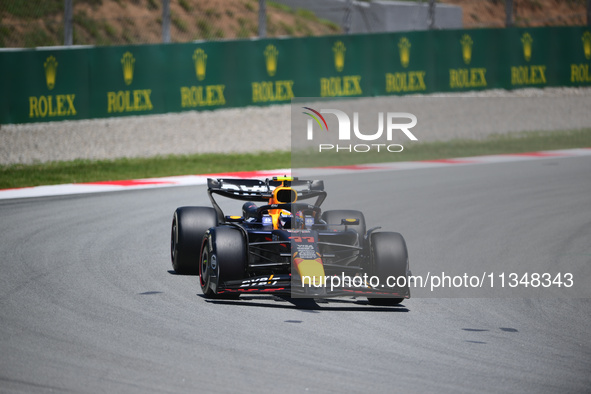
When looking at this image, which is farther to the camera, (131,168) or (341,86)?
(341,86)

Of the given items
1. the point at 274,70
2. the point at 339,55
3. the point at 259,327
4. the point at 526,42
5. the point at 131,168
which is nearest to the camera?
the point at 259,327

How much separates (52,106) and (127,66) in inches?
72.3

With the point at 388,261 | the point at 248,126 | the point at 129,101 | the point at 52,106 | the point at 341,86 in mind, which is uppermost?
the point at 341,86

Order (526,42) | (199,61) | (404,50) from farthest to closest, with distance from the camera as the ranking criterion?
(526,42) < (404,50) < (199,61)

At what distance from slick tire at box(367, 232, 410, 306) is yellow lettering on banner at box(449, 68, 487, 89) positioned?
56.8 feet

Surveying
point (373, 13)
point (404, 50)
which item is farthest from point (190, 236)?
point (373, 13)

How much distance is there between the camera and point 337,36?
2302cm

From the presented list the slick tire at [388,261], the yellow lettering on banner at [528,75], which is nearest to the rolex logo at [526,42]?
the yellow lettering on banner at [528,75]

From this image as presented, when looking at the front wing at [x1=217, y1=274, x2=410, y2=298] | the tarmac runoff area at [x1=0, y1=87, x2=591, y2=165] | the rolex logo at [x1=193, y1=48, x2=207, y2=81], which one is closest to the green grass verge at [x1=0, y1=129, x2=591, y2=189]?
the tarmac runoff area at [x1=0, y1=87, x2=591, y2=165]

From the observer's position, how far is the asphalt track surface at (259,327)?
562cm

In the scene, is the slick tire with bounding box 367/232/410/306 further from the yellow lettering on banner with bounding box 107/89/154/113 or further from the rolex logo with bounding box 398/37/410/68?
the rolex logo with bounding box 398/37/410/68

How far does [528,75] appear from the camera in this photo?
25.8m

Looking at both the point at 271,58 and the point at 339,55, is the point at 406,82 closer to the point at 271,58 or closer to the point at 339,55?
the point at 339,55

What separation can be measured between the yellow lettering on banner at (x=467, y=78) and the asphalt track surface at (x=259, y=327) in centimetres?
1302
